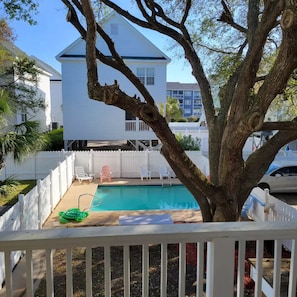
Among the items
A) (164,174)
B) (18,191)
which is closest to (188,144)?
(164,174)

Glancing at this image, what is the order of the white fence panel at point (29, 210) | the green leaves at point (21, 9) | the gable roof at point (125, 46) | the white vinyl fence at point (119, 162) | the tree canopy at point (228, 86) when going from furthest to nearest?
1. the gable roof at point (125, 46)
2. the white vinyl fence at point (119, 162)
3. the white fence panel at point (29, 210)
4. the green leaves at point (21, 9)
5. the tree canopy at point (228, 86)

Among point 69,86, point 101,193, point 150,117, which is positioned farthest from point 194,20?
point 69,86

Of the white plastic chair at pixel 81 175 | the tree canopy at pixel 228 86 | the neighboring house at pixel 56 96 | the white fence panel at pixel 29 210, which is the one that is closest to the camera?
the tree canopy at pixel 228 86

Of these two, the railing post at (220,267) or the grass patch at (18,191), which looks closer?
the railing post at (220,267)

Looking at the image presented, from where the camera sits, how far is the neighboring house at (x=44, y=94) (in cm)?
1564

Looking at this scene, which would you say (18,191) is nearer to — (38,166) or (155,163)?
(38,166)

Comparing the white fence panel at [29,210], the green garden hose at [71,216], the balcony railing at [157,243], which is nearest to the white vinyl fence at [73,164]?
the green garden hose at [71,216]

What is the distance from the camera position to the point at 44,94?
2411 centimetres

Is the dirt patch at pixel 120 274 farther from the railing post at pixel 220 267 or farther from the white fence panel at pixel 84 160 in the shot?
the white fence panel at pixel 84 160

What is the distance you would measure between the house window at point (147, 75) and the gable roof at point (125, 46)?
73 cm

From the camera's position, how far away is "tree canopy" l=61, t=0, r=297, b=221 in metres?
3.38

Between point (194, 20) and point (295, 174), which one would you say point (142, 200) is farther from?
point (194, 20)

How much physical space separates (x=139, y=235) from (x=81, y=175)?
1396cm

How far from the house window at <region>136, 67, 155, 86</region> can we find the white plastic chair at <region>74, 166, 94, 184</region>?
22.8 ft
